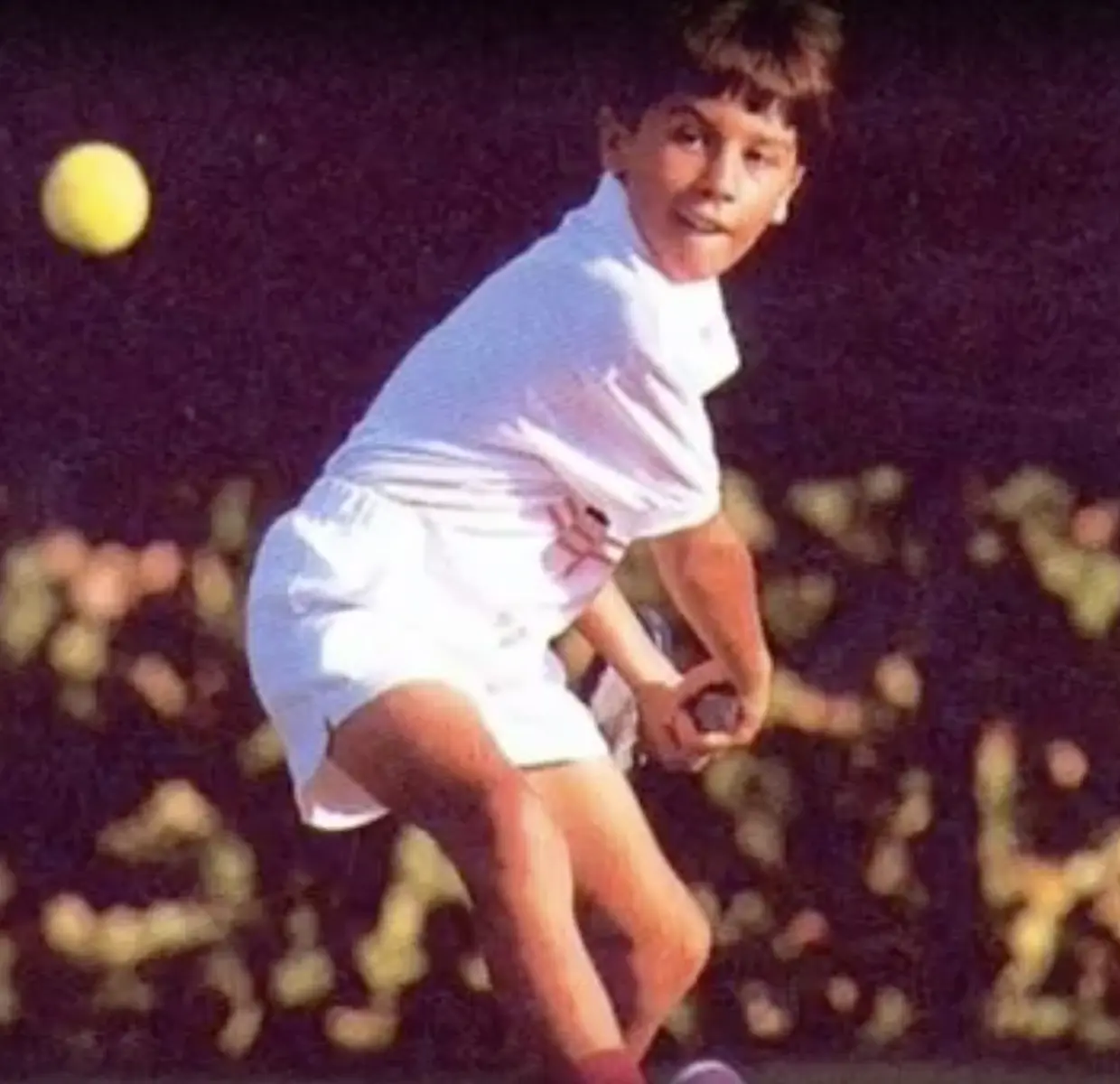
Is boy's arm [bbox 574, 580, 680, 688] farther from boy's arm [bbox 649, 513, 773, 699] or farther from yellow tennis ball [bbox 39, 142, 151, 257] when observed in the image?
yellow tennis ball [bbox 39, 142, 151, 257]

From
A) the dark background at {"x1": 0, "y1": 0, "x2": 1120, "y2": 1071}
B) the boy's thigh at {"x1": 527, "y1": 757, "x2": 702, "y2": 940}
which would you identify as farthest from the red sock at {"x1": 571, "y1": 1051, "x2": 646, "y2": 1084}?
the dark background at {"x1": 0, "y1": 0, "x2": 1120, "y2": 1071}

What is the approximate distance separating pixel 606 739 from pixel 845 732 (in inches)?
15.7

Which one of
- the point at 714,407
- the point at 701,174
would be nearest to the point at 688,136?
the point at 701,174

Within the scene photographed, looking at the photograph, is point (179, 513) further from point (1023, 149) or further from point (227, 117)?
point (1023, 149)

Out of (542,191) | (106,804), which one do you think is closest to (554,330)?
(542,191)

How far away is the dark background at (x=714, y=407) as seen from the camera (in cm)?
1000

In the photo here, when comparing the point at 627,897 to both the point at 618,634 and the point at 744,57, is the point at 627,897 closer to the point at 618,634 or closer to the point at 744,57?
the point at 618,634

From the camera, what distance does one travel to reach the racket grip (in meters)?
10.1

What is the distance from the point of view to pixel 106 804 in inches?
400

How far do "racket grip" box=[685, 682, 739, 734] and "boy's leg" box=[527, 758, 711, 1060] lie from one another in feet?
0.51

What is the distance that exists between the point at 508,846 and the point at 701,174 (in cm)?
102

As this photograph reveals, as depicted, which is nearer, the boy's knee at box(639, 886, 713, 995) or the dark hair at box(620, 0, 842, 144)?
the dark hair at box(620, 0, 842, 144)

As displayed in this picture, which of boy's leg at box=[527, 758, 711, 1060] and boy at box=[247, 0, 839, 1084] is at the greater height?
boy at box=[247, 0, 839, 1084]

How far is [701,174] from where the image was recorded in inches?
386
